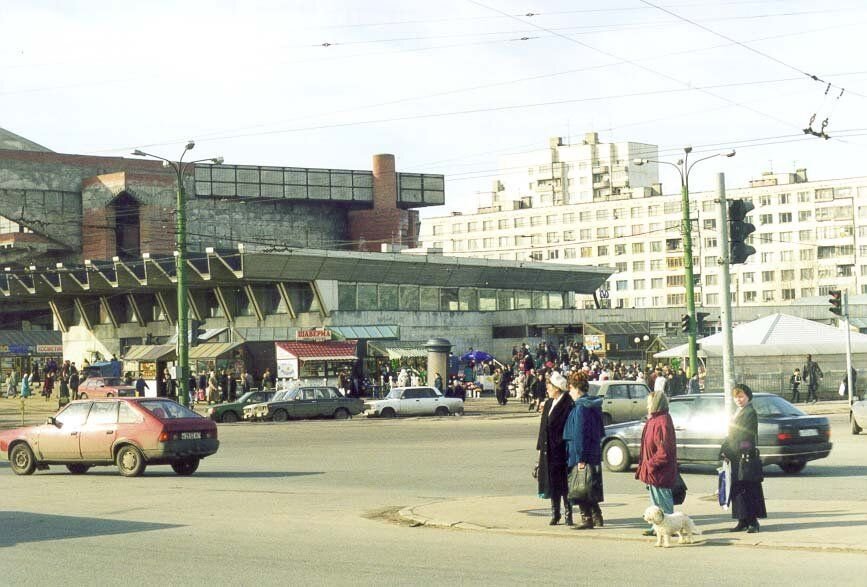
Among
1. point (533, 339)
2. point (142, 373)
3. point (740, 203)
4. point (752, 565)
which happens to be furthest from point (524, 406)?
point (752, 565)

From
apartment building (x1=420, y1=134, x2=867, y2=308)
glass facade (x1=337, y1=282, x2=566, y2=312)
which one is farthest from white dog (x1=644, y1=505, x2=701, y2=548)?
apartment building (x1=420, y1=134, x2=867, y2=308)

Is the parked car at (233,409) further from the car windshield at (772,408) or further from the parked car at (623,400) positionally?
the car windshield at (772,408)

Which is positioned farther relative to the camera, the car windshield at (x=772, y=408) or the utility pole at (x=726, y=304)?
the car windshield at (x=772, y=408)

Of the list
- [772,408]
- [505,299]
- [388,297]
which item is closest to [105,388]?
[388,297]

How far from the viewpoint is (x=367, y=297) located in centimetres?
6800

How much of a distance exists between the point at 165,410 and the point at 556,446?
34.0 ft

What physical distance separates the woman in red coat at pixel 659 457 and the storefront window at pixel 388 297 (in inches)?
2218

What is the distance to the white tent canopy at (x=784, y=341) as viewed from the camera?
46250 millimetres

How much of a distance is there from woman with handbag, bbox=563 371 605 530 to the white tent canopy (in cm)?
3379

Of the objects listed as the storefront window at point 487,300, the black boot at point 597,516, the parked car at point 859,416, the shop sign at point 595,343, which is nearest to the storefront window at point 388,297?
the storefront window at point 487,300

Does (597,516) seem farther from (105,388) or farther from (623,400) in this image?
(105,388)

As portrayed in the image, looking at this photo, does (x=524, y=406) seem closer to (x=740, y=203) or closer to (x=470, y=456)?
(x=470, y=456)

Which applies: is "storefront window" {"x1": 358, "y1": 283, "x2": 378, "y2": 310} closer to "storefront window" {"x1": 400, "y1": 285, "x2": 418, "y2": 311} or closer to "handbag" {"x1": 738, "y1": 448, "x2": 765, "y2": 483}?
"storefront window" {"x1": 400, "y1": 285, "x2": 418, "y2": 311}

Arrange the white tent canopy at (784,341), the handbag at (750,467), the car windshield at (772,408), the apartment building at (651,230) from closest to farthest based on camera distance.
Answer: the handbag at (750,467) → the car windshield at (772,408) → the white tent canopy at (784,341) → the apartment building at (651,230)
